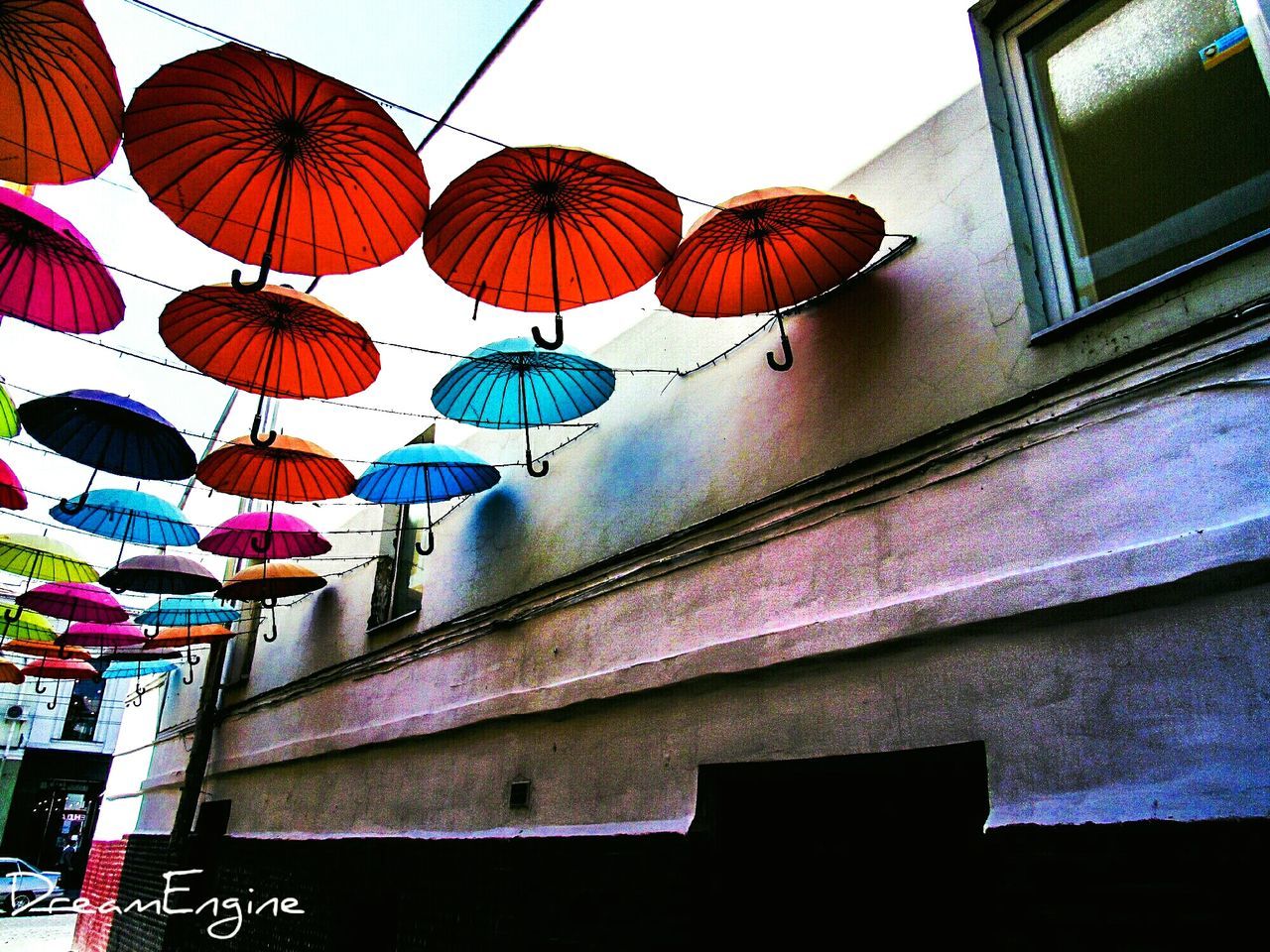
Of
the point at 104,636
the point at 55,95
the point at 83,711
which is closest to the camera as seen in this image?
the point at 55,95

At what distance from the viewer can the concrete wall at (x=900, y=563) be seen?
274 cm

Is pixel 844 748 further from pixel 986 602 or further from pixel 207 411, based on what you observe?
pixel 207 411

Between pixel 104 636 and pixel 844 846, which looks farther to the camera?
pixel 104 636

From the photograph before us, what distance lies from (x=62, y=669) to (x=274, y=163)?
489 inches

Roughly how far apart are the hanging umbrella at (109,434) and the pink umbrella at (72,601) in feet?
9.90

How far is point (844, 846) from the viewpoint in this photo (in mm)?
3705

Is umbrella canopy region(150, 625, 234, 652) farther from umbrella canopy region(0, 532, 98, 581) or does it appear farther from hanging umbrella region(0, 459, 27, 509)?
hanging umbrella region(0, 459, 27, 509)

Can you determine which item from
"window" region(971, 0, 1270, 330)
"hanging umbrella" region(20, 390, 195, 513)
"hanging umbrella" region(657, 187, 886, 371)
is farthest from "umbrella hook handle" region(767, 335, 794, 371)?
"hanging umbrella" region(20, 390, 195, 513)

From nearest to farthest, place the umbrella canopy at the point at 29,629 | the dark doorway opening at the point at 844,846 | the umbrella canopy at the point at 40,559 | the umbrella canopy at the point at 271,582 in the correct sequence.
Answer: the dark doorway opening at the point at 844,846, the umbrella canopy at the point at 40,559, the umbrella canopy at the point at 271,582, the umbrella canopy at the point at 29,629

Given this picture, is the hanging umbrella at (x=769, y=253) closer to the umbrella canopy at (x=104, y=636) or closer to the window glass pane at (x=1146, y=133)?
the window glass pane at (x=1146, y=133)

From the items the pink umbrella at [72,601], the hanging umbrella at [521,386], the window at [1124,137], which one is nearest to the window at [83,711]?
the pink umbrella at [72,601]

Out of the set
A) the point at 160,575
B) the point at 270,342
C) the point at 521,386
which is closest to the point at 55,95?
the point at 270,342

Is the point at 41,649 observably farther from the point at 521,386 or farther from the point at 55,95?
the point at 55,95

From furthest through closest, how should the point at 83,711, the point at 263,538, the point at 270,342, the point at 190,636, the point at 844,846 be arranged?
1. the point at 83,711
2. the point at 190,636
3. the point at 263,538
4. the point at 270,342
5. the point at 844,846
